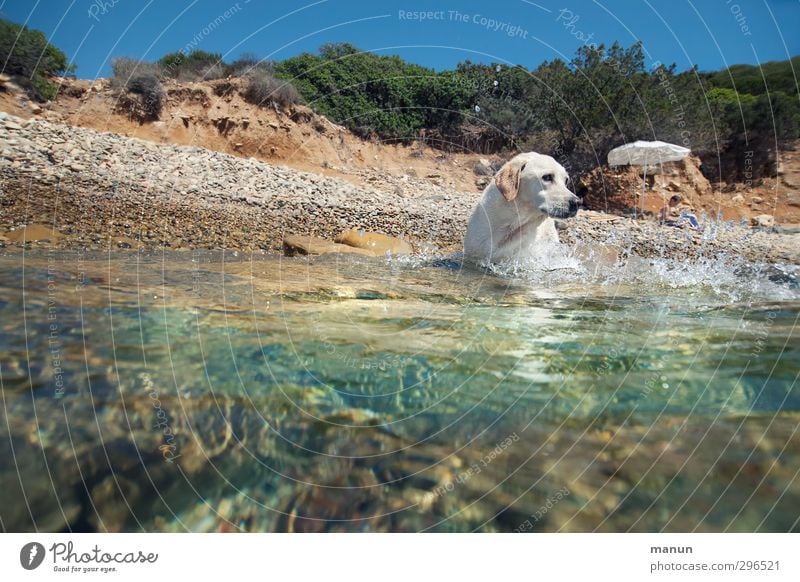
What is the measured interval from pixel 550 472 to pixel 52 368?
244cm

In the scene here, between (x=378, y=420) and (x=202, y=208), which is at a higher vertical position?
(x=202, y=208)

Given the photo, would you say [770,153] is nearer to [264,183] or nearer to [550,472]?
[264,183]

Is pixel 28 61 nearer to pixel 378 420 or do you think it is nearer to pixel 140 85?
pixel 140 85

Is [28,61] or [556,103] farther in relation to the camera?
[556,103]

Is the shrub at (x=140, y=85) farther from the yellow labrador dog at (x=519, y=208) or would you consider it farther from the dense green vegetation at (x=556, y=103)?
the yellow labrador dog at (x=519, y=208)

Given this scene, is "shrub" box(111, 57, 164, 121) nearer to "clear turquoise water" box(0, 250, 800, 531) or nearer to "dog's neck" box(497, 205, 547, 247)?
"dog's neck" box(497, 205, 547, 247)

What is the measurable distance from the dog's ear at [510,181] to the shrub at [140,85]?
76.1ft

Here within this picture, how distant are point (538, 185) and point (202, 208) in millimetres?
8711

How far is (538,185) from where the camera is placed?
8.05 meters

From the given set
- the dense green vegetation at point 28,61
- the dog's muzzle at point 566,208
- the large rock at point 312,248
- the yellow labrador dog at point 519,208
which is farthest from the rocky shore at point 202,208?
the dense green vegetation at point 28,61

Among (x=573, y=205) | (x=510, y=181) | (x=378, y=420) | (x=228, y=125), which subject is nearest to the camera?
(x=378, y=420)

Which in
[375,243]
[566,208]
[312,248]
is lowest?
[312,248]

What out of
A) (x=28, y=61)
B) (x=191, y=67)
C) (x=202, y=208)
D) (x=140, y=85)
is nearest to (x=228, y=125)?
(x=140, y=85)

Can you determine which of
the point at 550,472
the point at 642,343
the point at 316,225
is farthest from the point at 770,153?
the point at 550,472
